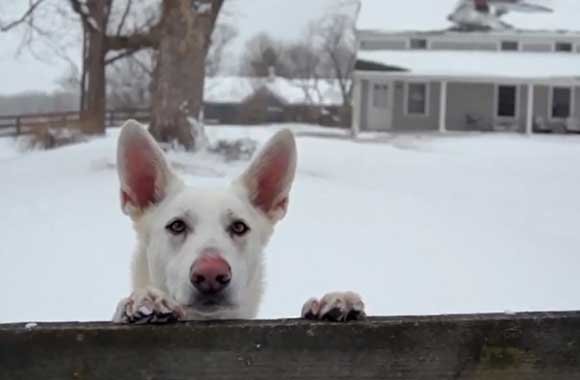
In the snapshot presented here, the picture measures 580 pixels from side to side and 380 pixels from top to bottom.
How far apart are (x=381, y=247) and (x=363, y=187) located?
514cm

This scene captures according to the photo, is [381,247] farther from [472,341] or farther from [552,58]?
[552,58]

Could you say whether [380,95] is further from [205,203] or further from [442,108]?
[205,203]

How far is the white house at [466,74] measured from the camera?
3172cm

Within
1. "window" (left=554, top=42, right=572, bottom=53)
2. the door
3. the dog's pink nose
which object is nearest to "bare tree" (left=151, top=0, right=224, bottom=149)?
the dog's pink nose

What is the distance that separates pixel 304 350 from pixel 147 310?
13.3 inches

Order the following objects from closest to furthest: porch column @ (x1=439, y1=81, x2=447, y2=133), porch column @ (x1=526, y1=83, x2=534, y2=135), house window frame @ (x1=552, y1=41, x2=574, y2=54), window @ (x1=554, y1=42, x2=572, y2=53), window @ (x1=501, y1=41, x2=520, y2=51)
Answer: porch column @ (x1=526, y1=83, x2=534, y2=135) → porch column @ (x1=439, y1=81, x2=447, y2=133) → house window frame @ (x1=552, y1=41, x2=574, y2=54) → window @ (x1=554, y1=42, x2=572, y2=53) → window @ (x1=501, y1=41, x2=520, y2=51)

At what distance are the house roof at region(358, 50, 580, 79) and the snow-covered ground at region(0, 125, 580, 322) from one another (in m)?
12.0

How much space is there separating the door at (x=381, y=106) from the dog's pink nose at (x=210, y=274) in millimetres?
31026

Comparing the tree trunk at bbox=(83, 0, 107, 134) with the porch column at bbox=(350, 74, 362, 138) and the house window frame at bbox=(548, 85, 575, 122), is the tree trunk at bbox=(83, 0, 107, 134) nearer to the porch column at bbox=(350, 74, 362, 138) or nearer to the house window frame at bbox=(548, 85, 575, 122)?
the porch column at bbox=(350, 74, 362, 138)

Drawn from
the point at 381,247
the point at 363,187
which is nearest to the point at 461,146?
the point at 363,187

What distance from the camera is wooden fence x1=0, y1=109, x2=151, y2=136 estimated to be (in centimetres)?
2539

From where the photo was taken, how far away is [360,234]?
1084 cm

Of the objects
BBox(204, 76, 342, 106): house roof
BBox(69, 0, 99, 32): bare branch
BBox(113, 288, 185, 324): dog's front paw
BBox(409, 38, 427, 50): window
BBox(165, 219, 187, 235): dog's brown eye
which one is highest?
BBox(69, 0, 99, 32): bare branch

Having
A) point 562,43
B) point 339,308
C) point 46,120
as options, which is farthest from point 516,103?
point 339,308
